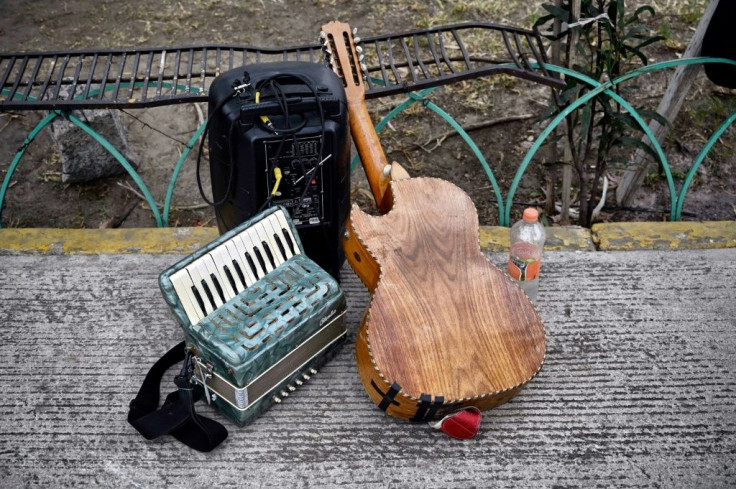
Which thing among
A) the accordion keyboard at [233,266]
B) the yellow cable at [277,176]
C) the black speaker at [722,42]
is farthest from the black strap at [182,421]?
the black speaker at [722,42]

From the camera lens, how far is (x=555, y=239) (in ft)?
10.6

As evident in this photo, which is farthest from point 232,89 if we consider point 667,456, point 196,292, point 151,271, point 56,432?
point 667,456

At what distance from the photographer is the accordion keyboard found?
2.35 metres

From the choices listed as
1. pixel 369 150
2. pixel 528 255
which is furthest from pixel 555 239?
pixel 369 150

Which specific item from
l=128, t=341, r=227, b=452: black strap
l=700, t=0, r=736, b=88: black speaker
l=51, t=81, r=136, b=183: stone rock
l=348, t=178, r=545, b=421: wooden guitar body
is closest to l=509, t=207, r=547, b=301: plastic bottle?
l=348, t=178, r=545, b=421: wooden guitar body

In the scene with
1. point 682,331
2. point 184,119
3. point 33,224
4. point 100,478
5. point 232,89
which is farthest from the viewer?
point 184,119

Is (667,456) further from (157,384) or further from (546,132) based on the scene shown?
(157,384)

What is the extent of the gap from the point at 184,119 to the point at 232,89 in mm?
2154

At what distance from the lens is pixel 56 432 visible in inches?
97.0

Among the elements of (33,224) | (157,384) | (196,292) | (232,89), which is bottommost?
(33,224)

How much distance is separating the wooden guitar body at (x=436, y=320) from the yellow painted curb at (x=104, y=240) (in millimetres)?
894

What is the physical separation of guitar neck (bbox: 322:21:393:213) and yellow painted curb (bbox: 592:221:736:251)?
109cm

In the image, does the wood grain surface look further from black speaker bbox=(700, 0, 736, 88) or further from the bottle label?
black speaker bbox=(700, 0, 736, 88)

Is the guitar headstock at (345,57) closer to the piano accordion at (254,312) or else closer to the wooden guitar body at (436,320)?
the wooden guitar body at (436,320)
